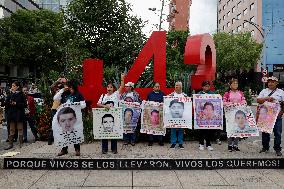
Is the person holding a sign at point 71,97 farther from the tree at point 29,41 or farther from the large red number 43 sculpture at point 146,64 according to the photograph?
the tree at point 29,41

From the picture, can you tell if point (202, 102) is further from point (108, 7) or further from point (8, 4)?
point (8, 4)

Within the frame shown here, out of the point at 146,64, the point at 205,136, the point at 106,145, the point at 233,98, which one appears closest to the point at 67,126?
the point at 106,145

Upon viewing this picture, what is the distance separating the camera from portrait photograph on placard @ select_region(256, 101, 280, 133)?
8.86 metres

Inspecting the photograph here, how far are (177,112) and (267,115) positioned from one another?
2.13 m

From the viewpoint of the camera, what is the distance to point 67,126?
8094 mm

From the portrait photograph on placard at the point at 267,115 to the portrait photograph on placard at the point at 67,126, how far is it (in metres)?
4.11

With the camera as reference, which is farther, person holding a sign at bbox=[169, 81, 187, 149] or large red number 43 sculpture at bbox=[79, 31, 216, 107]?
large red number 43 sculpture at bbox=[79, 31, 216, 107]

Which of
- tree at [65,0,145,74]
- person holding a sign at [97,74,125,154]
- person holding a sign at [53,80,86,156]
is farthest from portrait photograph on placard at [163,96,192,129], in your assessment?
tree at [65,0,145,74]

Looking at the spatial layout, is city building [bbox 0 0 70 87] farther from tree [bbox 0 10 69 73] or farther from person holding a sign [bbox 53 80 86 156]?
person holding a sign [bbox 53 80 86 156]

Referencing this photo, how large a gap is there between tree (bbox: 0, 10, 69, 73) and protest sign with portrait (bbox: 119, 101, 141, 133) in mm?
32785

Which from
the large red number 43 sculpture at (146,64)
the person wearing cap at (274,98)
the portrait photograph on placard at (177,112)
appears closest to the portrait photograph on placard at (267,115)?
the person wearing cap at (274,98)

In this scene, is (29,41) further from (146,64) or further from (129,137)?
(129,137)

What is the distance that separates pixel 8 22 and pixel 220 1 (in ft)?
178

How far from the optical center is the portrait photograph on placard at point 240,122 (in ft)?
29.9
